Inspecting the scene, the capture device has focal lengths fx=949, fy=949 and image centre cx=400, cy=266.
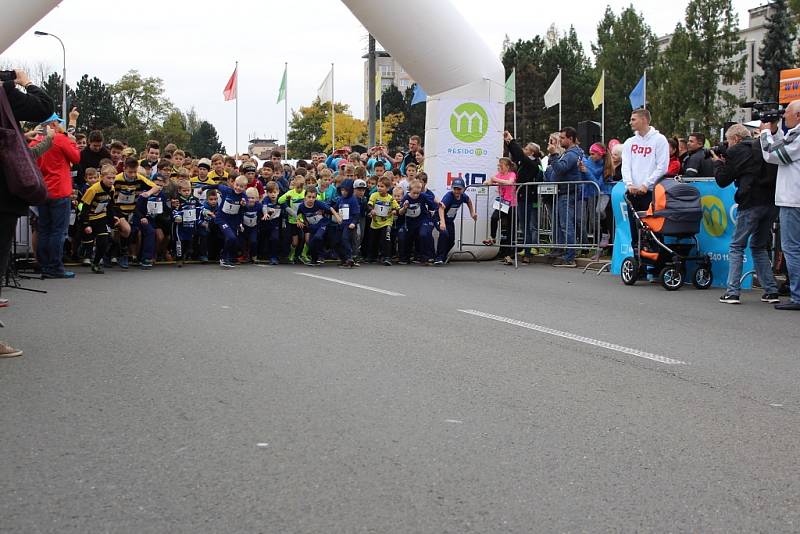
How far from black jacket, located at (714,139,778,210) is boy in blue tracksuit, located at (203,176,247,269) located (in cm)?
840

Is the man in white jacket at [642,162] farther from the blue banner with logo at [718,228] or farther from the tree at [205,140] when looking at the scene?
the tree at [205,140]

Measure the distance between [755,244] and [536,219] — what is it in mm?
6356

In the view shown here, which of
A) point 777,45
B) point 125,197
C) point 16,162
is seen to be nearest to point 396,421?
point 16,162

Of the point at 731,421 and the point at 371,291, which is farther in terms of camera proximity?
the point at 371,291

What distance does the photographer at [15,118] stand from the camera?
6.91 meters

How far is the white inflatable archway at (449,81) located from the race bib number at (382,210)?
1.25 metres

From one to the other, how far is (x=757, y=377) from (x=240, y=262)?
11.5 meters

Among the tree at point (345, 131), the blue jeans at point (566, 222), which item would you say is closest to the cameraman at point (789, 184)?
the blue jeans at point (566, 222)

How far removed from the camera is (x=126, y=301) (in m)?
10.5

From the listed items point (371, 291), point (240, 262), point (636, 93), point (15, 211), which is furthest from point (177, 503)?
point (636, 93)

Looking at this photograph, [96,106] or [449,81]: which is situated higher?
[96,106]

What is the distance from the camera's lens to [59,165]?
13.4 m

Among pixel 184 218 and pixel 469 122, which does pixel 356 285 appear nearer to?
pixel 184 218

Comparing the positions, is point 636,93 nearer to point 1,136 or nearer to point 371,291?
point 371,291
